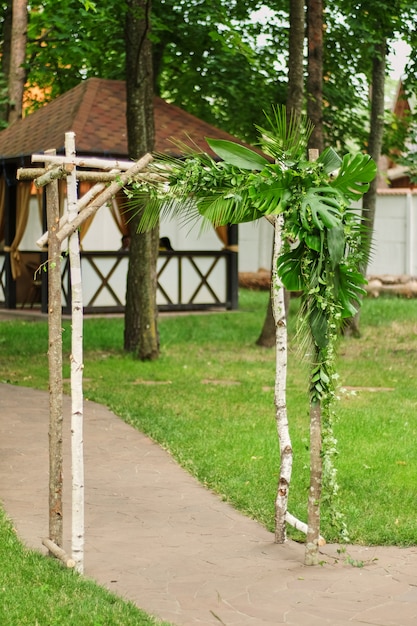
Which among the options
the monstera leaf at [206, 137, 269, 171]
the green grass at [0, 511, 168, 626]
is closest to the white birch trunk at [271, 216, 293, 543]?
the monstera leaf at [206, 137, 269, 171]

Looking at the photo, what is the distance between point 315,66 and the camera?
55.0ft

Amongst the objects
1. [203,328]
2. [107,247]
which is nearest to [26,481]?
[203,328]

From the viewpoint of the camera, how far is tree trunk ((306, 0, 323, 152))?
1664 cm

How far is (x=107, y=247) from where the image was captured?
22.3 metres

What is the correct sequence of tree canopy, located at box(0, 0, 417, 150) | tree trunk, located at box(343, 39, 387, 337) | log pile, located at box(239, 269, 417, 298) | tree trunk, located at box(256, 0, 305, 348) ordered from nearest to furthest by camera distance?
tree trunk, located at box(256, 0, 305, 348)
tree trunk, located at box(343, 39, 387, 337)
tree canopy, located at box(0, 0, 417, 150)
log pile, located at box(239, 269, 417, 298)

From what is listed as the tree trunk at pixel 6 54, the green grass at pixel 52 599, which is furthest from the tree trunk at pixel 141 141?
the green grass at pixel 52 599

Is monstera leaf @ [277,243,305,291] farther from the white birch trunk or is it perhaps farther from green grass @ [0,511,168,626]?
green grass @ [0,511,168,626]

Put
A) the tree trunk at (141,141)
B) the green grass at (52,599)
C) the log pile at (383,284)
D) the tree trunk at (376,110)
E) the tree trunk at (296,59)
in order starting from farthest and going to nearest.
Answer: the log pile at (383,284) < the tree trunk at (376,110) < the tree trunk at (296,59) < the tree trunk at (141,141) < the green grass at (52,599)

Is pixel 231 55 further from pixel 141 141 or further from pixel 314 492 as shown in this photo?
pixel 314 492

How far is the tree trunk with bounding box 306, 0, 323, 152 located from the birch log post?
10.2 meters

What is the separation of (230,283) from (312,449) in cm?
1636

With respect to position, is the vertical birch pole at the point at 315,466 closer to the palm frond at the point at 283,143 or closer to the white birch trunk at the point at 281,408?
the palm frond at the point at 283,143

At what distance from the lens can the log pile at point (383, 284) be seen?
2611 cm

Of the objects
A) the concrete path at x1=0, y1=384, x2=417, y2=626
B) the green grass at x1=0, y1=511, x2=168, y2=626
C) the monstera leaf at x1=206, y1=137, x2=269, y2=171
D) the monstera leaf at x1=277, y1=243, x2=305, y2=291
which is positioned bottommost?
the concrete path at x1=0, y1=384, x2=417, y2=626
